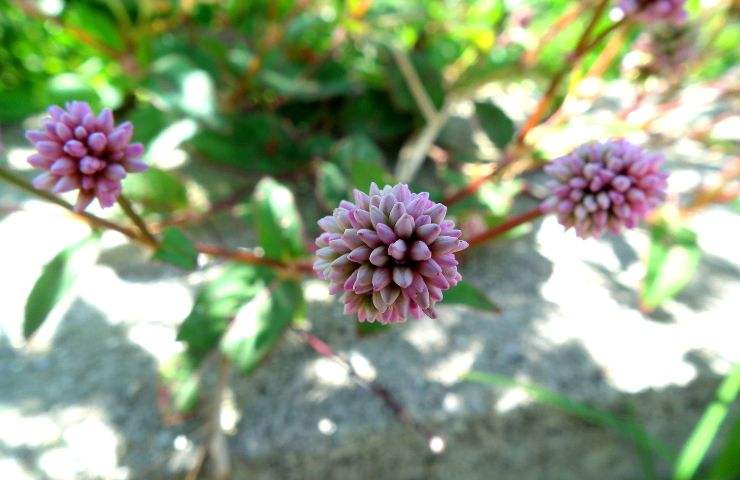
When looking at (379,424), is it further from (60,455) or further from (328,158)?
(328,158)

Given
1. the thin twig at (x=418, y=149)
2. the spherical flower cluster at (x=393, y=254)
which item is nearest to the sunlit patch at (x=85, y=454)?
the spherical flower cluster at (x=393, y=254)

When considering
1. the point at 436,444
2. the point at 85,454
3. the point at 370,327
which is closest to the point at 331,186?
the point at 370,327

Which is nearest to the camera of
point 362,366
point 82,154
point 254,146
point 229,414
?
point 82,154

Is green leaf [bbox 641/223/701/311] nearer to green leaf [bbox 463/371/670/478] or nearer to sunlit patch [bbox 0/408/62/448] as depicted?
green leaf [bbox 463/371/670/478]

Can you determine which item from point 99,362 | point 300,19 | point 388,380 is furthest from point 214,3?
point 388,380

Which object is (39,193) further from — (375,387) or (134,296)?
(375,387)

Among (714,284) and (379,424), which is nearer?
(379,424)
